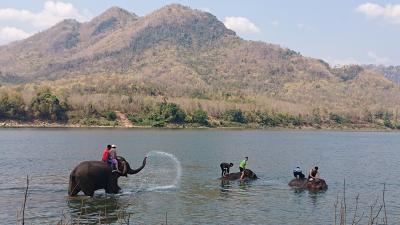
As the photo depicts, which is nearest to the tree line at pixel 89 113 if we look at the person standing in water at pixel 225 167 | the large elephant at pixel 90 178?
the person standing in water at pixel 225 167

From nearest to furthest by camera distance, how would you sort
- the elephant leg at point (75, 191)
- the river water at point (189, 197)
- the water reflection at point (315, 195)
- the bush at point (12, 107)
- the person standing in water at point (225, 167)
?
1. the river water at point (189, 197)
2. the elephant leg at point (75, 191)
3. the water reflection at point (315, 195)
4. the person standing in water at point (225, 167)
5. the bush at point (12, 107)

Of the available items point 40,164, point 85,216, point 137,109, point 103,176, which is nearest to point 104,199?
point 103,176

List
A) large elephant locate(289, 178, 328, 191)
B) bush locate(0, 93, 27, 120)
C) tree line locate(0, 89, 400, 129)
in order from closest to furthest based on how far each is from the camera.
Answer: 1. large elephant locate(289, 178, 328, 191)
2. bush locate(0, 93, 27, 120)
3. tree line locate(0, 89, 400, 129)

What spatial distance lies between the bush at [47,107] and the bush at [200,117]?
4593 centimetres

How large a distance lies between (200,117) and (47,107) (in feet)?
176

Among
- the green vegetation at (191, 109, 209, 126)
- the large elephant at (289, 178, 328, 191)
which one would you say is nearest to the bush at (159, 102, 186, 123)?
the green vegetation at (191, 109, 209, 126)

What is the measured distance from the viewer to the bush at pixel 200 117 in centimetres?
18838

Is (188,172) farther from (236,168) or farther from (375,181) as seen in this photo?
(375,181)

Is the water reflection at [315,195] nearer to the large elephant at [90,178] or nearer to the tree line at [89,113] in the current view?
the large elephant at [90,178]

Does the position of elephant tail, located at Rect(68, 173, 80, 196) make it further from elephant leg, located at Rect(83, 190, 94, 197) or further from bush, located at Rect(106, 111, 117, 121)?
bush, located at Rect(106, 111, 117, 121)

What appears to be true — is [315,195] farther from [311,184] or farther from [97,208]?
[97,208]

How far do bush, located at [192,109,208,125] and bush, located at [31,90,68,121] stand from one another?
45925mm

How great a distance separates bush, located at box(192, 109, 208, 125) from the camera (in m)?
188

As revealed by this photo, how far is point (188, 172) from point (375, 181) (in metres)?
19.1
